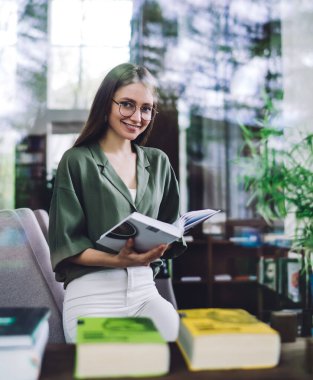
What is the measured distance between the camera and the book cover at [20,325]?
0.81m

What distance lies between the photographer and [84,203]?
4.67ft

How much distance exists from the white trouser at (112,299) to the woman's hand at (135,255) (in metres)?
0.13

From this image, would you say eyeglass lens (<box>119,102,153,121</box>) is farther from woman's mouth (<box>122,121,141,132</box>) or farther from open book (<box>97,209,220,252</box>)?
open book (<box>97,209,220,252</box>)

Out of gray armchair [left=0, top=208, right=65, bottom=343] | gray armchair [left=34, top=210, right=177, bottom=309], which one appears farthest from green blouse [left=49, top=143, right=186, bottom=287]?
gray armchair [left=34, top=210, right=177, bottom=309]

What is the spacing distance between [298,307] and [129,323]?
2.55 metres

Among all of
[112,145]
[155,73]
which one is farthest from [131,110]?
[155,73]

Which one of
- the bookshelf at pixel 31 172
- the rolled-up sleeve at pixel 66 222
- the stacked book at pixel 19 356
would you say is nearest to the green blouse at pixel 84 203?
the rolled-up sleeve at pixel 66 222

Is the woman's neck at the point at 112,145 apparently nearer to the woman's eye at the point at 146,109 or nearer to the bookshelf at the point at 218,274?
the woman's eye at the point at 146,109

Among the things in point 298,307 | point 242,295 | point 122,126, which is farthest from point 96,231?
point 242,295

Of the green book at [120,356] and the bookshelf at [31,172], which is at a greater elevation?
the bookshelf at [31,172]

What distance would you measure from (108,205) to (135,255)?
0.24 metres

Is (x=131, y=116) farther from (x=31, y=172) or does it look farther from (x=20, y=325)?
(x=31, y=172)

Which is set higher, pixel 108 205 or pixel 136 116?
pixel 136 116

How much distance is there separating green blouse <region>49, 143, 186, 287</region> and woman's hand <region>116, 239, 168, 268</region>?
161 millimetres
